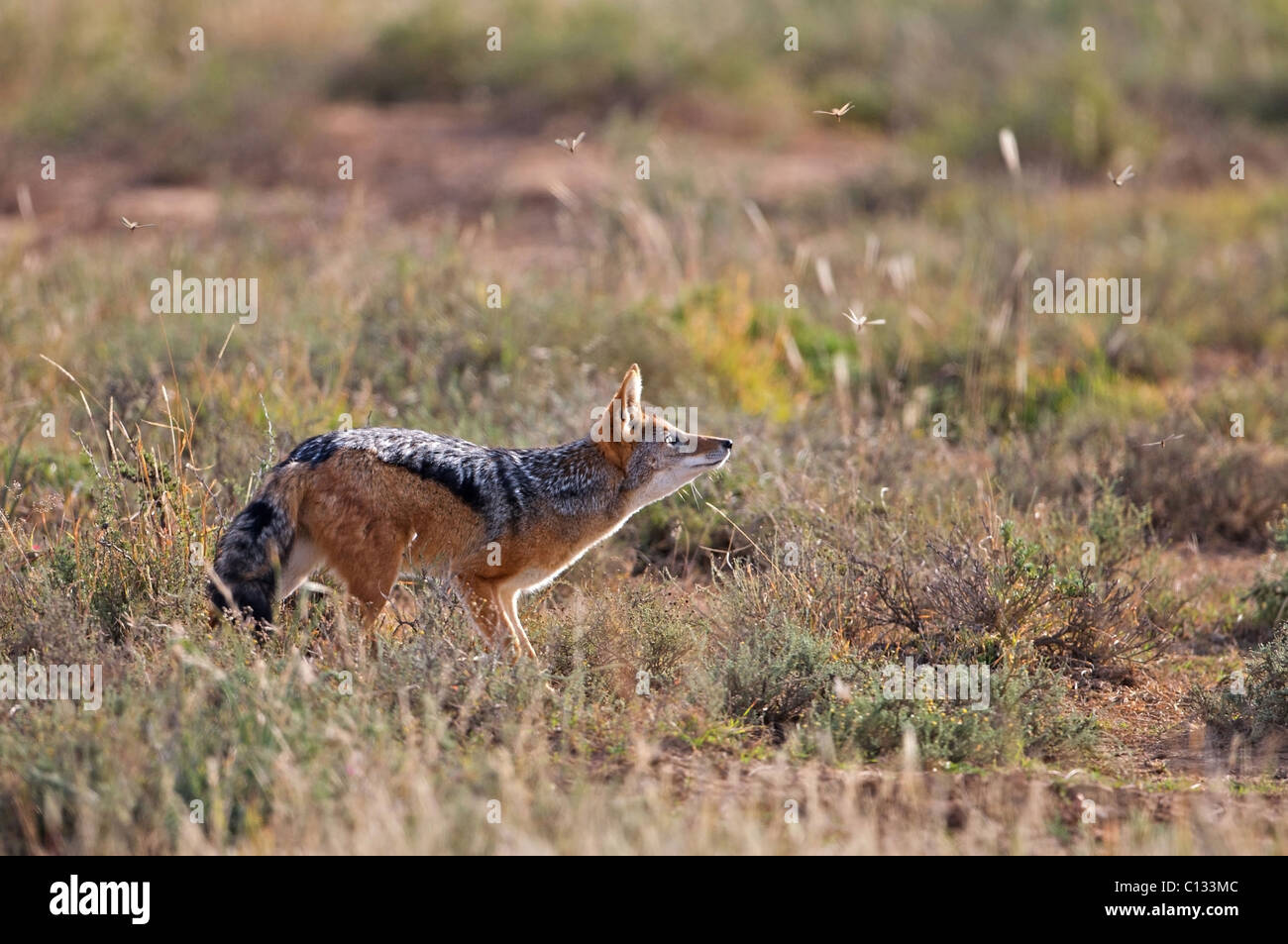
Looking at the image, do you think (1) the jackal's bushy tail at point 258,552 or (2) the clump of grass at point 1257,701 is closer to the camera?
(1) the jackal's bushy tail at point 258,552

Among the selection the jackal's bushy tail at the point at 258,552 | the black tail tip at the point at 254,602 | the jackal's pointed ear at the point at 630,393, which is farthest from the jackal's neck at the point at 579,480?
the black tail tip at the point at 254,602

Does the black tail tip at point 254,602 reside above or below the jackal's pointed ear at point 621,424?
below

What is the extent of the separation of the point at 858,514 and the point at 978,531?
2.06 ft

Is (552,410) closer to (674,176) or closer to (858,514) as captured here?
(858,514)

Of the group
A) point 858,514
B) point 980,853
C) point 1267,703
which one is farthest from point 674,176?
point 980,853

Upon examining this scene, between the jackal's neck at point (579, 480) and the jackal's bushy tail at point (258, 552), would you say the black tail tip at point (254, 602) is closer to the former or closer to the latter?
the jackal's bushy tail at point (258, 552)

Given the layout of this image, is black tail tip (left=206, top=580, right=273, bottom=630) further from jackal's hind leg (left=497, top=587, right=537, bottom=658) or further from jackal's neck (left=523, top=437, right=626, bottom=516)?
jackal's neck (left=523, top=437, right=626, bottom=516)

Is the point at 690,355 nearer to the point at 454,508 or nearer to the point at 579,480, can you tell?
the point at 579,480

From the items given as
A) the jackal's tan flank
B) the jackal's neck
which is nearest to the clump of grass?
the jackal's tan flank

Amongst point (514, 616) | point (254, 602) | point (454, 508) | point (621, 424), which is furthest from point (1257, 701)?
point (254, 602)

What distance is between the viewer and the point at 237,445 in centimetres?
771

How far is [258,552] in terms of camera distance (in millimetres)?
5742

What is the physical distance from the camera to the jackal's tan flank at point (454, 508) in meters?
5.88

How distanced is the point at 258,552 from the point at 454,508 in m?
0.93
